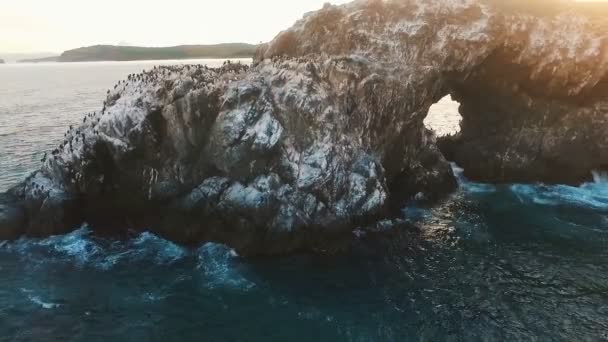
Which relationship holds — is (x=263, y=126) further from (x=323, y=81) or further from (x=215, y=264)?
(x=215, y=264)

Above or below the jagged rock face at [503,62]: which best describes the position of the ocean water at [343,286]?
below

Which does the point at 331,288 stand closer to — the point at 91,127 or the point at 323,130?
the point at 323,130

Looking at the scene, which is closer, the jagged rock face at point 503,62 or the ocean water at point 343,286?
the ocean water at point 343,286

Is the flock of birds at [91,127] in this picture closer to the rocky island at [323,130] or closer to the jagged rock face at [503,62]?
the rocky island at [323,130]

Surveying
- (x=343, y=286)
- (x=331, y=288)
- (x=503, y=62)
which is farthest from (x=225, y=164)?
(x=503, y=62)

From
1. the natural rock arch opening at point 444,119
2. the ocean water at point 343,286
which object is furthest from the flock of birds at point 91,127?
the natural rock arch opening at point 444,119

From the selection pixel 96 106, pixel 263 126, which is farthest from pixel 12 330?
pixel 96 106
